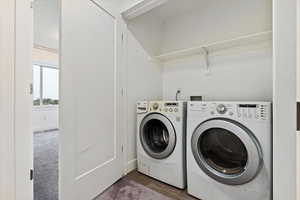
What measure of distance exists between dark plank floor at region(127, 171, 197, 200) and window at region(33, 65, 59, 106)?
3666 mm

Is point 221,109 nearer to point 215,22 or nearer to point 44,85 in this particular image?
point 215,22

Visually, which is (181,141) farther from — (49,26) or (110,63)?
(49,26)

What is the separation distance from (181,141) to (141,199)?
26.4 inches

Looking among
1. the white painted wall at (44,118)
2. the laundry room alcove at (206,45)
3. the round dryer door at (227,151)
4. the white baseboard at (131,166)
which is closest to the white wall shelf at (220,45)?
the laundry room alcove at (206,45)

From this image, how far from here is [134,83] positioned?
6.66 ft

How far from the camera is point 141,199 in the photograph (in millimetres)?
1402

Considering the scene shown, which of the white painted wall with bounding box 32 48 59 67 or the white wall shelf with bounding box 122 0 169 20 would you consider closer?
the white wall shelf with bounding box 122 0 169 20

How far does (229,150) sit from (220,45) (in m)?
1.33

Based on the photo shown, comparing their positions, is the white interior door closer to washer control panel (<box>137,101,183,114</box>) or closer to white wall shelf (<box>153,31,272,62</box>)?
washer control panel (<box>137,101,183,114</box>)

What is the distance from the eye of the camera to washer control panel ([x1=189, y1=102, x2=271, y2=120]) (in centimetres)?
111

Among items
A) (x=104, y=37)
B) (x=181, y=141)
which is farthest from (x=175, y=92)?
(x=104, y=37)

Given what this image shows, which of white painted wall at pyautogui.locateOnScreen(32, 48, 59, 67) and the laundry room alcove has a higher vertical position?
white painted wall at pyautogui.locateOnScreen(32, 48, 59, 67)

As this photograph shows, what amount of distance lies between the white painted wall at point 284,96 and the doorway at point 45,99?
1222mm

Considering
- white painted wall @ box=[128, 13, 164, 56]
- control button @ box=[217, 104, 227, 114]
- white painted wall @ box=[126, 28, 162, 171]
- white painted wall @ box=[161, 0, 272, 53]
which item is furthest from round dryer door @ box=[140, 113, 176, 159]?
white painted wall @ box=[161, 0, 272, 53]
